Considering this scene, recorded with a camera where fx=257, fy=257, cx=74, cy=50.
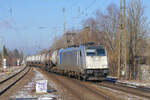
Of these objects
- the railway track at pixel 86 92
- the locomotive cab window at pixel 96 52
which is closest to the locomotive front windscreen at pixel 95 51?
the locomotive cab window at pixel 96 52

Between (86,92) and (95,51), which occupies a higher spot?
(95,51)

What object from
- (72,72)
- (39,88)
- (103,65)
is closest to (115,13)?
(72,72)

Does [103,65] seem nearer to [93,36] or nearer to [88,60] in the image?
[88,60]

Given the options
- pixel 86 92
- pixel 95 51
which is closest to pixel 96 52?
pixel 95 51

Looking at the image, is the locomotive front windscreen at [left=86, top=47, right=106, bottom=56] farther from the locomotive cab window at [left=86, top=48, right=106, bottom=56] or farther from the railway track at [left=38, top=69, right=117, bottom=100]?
the railway track at [left=38, top=69, right=117, bottom=100]

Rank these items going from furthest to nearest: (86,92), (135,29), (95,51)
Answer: (135,29), (95,51), (86,92)

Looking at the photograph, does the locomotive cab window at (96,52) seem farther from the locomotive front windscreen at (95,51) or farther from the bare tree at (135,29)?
the bare tree at (135,29)

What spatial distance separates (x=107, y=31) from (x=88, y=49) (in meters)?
33.0

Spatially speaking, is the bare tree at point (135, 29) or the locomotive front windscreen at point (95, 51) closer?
the locomotive front windscreen at point (95, 51)

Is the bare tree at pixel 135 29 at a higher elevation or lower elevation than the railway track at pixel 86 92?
higher

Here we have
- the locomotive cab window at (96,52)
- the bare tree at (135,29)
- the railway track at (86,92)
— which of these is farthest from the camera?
the bare tree at (135,29)

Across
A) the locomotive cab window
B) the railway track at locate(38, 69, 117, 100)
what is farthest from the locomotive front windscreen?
the railway track at locate(38, 69, 117, 100)

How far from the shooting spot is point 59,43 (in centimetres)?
10281

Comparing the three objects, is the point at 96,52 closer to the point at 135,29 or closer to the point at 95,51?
the point at 95,51
